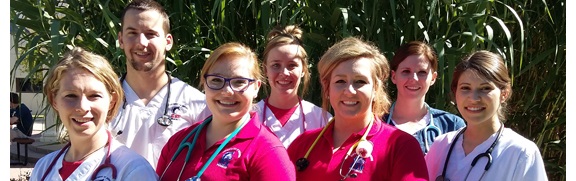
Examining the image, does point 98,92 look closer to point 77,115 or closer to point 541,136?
point 77,115

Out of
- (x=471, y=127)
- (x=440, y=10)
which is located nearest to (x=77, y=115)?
(x=471, y=127)

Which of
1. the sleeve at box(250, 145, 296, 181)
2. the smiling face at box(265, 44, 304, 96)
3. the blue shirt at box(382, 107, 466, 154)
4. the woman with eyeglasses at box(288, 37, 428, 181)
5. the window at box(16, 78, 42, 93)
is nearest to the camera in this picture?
the sleeve at box(250, 145, 296, 181)

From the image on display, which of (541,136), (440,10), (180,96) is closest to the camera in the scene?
(180,96)

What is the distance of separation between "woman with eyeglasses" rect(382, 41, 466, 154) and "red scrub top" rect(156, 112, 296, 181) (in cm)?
75

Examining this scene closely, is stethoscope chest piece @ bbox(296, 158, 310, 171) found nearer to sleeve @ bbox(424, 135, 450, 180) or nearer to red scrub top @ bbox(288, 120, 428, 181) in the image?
red scrub top @ bbox(288, 120, 428, 181)

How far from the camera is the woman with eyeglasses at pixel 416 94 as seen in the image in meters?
2.55

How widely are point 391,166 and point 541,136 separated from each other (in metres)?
1.83

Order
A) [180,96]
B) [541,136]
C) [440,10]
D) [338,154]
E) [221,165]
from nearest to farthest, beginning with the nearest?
[221,165] → [338,154] → [180,96] → [440,10] → [541,136]

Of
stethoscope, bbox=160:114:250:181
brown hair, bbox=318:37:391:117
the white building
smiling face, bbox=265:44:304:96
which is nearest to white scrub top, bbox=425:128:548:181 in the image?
brown hair, bbox=318:37:391:117

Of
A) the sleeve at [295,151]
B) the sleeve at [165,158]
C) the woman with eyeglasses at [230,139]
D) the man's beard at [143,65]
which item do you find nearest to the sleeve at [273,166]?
the woman with eyeglasses at [230,139]

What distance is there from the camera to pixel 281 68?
268 cm

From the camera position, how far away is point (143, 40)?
2602 millimetres

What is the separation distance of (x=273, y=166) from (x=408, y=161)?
1.11 feet

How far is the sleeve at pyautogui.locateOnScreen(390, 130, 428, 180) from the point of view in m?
1.86
